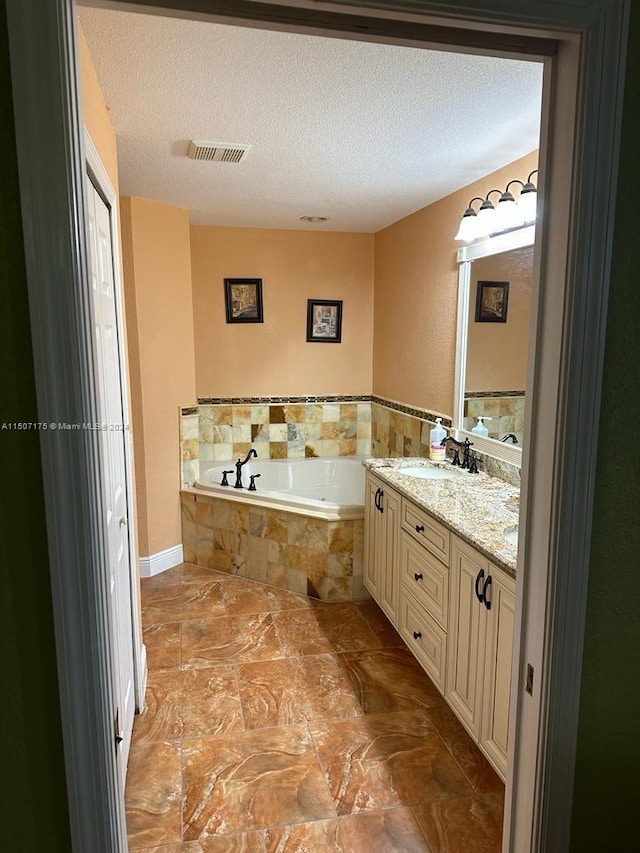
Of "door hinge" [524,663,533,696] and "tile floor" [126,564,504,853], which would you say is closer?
"door hinge" [524,663,533,696]

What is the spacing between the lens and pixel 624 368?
97cm

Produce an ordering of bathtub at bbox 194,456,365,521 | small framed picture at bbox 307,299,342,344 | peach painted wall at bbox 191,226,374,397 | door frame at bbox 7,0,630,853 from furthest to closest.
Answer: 1. small framed picture at bbox 307,299,342,344
2. bathtub at bbox 194,456,365,521
3. peach painted wall at bbox 191,226,374,397
4. door frame at bbox 7,0,630,853

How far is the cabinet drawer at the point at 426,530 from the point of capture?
2.39 meters

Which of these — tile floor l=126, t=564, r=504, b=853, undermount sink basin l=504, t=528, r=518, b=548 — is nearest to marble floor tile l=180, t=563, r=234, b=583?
tile floor l=126, t=564, r=504, b=853

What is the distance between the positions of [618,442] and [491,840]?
1647mm

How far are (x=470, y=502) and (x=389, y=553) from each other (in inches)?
28.1

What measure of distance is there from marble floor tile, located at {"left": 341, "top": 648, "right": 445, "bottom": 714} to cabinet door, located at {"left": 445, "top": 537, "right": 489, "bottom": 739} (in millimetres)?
317

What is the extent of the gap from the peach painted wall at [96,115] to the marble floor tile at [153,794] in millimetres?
2289

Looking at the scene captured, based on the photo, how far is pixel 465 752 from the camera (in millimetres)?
2326

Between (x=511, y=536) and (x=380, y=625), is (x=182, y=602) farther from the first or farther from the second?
(x=511, y=536)

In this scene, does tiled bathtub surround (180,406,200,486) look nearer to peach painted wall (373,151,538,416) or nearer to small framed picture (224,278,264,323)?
small framed picture (224,278,264,323)

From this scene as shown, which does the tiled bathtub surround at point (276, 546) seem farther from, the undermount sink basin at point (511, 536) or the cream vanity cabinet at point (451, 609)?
the undermount sink basin at point (511, 536)

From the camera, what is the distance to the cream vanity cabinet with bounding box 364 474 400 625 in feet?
9.95

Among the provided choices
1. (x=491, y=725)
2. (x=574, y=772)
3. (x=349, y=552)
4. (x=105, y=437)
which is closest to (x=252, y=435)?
(x=349, y=552)
